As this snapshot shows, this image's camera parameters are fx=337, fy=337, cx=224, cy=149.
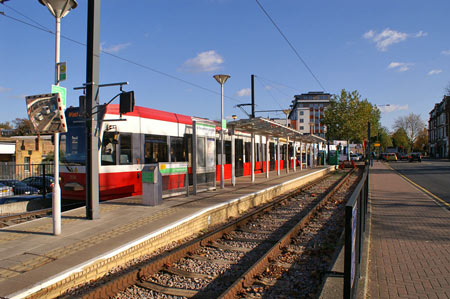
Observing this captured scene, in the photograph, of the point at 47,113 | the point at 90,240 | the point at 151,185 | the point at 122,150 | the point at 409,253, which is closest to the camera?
the point at 409,253

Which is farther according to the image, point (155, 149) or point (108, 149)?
point (155, 149)

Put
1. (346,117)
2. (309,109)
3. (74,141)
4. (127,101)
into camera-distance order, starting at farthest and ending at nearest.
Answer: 1. (309,109)
2. (346,117)
3. (74,141)
4. (127,101)

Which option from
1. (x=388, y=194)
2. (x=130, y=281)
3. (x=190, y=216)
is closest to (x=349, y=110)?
(x=388, y=194)

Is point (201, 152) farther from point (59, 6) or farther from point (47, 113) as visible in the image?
point (59, 6)

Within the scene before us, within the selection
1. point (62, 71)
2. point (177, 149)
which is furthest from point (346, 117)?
point (62, 71)

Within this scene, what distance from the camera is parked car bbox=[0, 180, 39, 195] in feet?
43.2

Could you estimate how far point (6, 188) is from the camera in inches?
507

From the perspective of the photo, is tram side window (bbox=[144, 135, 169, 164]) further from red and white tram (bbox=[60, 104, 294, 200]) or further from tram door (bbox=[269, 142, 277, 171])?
tram door (bbox=[269, 142, 277, 171])

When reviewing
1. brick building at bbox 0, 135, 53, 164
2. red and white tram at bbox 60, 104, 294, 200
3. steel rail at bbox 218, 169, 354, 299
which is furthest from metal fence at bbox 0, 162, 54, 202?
brick building at bbox 0, 135, 53, 164

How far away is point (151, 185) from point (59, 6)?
509 cm

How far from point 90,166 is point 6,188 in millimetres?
7115

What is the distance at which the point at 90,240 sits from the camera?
254 inches

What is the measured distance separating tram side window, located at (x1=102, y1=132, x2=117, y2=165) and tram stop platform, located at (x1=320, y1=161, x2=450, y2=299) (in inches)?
288

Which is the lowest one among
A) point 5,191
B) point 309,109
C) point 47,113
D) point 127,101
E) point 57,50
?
point 5,191
